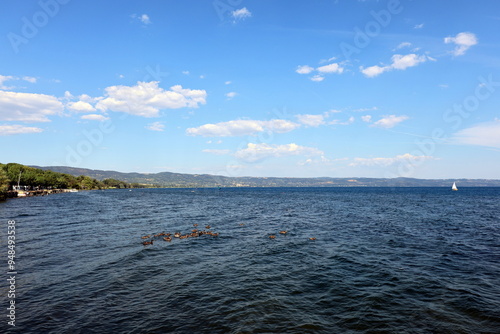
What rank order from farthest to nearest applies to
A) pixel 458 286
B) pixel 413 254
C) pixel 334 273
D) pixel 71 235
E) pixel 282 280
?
pixel 71 235, pixel 413 254, pixel 334 273, pixel 282 280, pixel 458 286

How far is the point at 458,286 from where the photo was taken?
20.5 meters

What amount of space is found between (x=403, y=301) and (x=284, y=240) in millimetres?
20363

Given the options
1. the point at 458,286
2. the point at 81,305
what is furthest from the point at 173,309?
the point at 458,286

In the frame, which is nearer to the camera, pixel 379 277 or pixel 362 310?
pixel 362 310

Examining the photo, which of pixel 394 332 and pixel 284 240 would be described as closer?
pixel 394 332

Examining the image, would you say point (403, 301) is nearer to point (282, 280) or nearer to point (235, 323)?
point (282, 280)

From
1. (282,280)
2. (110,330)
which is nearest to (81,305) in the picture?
(110,330)

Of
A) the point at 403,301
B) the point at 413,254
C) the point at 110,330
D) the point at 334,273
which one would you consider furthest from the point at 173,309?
the point at 413,254

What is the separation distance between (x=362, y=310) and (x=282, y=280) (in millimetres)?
6844

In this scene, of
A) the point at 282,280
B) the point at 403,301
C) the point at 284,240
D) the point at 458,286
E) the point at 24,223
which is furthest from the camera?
the point at 24,223

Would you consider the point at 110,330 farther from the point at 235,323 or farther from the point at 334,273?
the point at 334,273

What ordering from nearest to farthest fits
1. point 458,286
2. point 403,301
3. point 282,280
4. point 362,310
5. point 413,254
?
point 362,310 → point 403,301 → point 458,286 → point 282,280 → point 413,254

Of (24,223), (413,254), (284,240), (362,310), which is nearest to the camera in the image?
(362,310)

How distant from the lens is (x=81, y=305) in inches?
685
